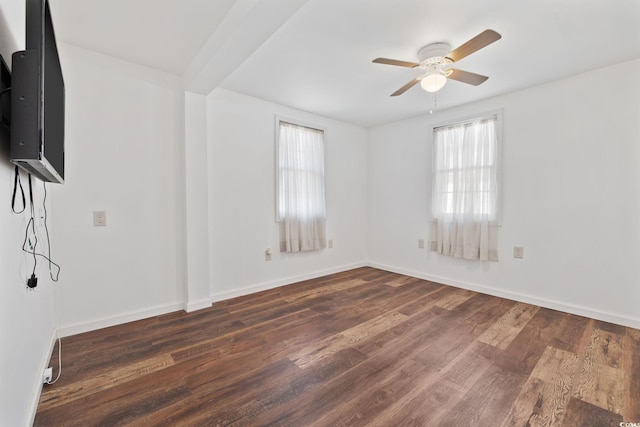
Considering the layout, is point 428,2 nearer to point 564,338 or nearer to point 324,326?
point 324,326

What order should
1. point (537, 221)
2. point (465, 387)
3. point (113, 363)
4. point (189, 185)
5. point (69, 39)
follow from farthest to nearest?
point (537, 221) < point (189, 185) < point (69, 39) < point (113, 363) < point (465, 387)

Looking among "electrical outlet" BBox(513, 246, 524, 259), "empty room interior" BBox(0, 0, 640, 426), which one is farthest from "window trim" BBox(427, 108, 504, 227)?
"electrical outlet" BBox(513, 246, 524, 259)

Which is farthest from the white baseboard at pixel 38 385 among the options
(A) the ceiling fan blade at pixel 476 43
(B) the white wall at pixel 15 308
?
(A) the ceiling fan blade at pixel 476 43

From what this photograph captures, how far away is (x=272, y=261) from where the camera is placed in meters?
3.65

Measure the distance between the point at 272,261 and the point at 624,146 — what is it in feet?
12.7

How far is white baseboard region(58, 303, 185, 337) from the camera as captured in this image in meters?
2.30

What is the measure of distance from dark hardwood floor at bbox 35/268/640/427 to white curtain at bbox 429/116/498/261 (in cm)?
91

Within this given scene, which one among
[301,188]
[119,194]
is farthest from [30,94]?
[301,188]

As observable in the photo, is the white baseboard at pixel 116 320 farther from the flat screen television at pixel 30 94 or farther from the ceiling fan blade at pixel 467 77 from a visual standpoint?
the ceiling fan blade at pixel 467 77

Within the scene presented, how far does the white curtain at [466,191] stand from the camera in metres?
3.37

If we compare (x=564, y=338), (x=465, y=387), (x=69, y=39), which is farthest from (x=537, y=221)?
(x=69, y=39)

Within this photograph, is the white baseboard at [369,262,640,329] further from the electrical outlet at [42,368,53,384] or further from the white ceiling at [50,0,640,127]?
the electrical outlet at [42,368,53,384]

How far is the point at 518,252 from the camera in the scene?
320 cm

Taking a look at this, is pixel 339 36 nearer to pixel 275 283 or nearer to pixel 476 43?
pixel 476 43
